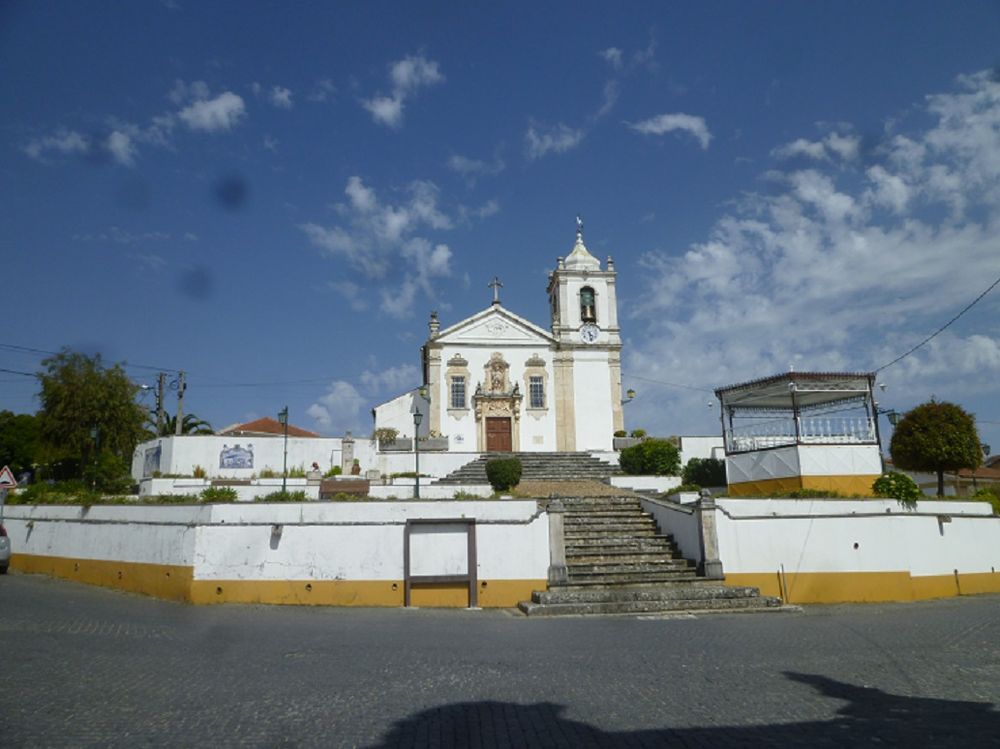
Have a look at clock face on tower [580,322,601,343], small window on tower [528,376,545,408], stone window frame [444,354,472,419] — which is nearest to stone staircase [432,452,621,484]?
small window on tower [528,376,545,408]

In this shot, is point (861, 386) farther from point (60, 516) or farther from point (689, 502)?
point (60, 516)

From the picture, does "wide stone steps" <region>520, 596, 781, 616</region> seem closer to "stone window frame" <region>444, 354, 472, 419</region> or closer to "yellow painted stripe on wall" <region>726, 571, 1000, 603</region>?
"yellow painted stripe on wall" <region>726, 571, 1000, 603</region>

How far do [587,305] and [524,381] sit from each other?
210 inches

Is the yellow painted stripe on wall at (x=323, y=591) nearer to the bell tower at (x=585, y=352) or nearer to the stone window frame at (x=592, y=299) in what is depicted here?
the bell tower at (x=585, y=352)

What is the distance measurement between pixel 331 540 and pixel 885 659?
9.90 meters

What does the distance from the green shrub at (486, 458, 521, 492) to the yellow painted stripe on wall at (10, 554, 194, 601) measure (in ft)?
31.0

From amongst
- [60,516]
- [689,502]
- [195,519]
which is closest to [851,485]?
[689,502]

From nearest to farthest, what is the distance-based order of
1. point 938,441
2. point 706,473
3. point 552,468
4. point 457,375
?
point 938,441, point 706,473, point 552,468, point 457,375

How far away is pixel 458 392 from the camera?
34.1 meters

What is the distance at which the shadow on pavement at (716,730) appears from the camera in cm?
575

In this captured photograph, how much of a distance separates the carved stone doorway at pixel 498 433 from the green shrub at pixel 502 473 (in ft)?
38.6

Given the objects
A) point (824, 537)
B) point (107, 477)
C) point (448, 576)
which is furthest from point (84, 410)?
point (824, 537)

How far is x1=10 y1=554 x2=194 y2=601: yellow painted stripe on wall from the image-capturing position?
1438 centimetres

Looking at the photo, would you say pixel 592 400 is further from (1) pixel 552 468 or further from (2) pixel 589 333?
(1) pixel 552 468
